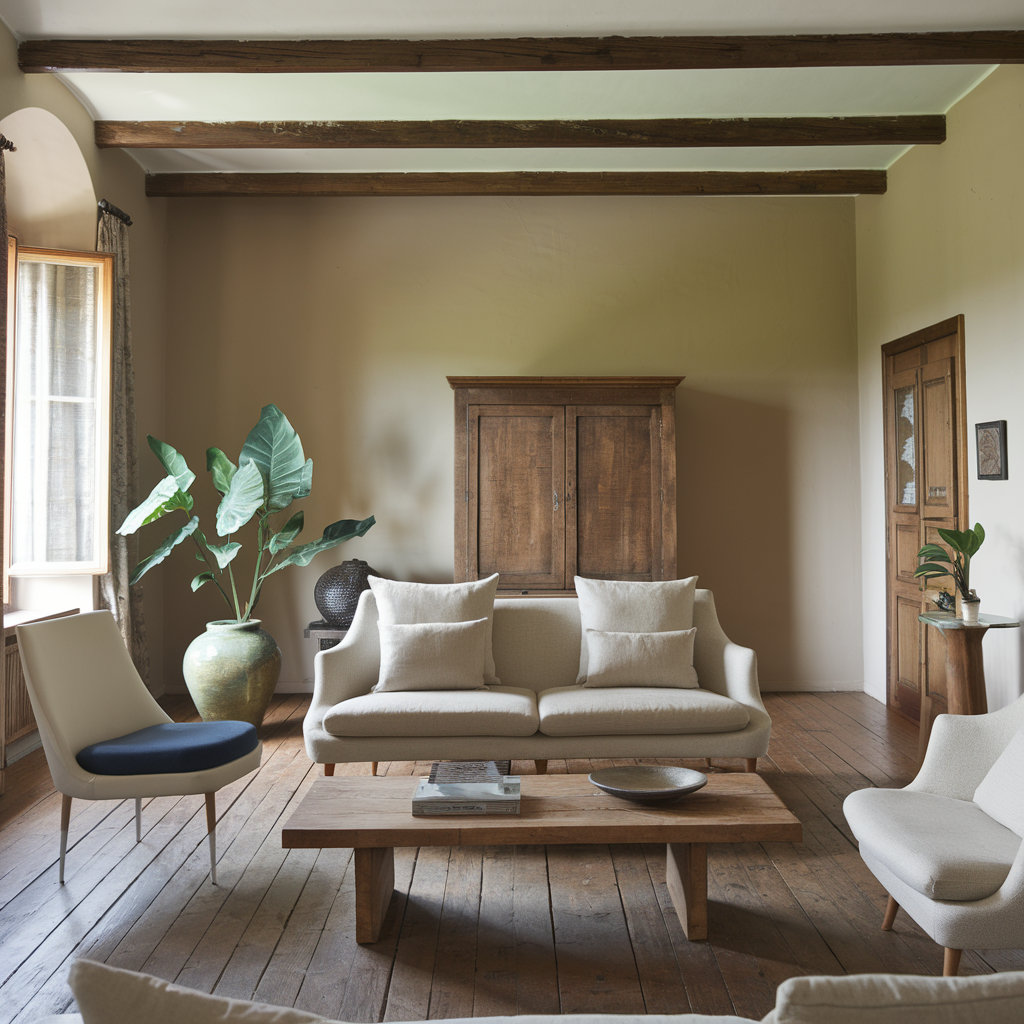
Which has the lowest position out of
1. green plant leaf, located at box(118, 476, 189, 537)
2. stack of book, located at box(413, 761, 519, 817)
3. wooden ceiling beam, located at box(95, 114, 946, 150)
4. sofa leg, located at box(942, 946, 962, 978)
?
sofa leg, located at box(942, 946, 962, 978)

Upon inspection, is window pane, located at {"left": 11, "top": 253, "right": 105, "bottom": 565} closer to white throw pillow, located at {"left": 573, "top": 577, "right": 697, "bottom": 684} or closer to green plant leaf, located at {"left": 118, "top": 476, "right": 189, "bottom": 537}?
green plant leaf, located at {"left": 118, "top": 476, "right": 189, "bottom": 537}

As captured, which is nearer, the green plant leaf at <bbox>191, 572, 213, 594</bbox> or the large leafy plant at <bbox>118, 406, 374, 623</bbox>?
the large leafy plant at <bbox>118, 406, 374, 623</bbox>

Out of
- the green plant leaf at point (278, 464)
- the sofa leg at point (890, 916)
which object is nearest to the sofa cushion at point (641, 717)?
the sofa leg at point (890, 916)

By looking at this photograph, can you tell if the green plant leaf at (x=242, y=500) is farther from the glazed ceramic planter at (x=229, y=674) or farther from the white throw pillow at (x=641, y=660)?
the white throw pillow at (x=641, y=660)

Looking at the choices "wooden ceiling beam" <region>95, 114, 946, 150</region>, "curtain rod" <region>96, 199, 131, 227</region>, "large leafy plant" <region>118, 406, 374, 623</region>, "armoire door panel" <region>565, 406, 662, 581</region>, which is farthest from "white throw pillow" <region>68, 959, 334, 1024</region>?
"curtain rod" <region>96, 199, 131, 227</region>

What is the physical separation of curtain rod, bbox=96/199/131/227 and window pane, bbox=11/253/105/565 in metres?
0.40

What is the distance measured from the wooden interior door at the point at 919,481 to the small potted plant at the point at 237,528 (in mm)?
3363

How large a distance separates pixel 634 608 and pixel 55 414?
3183 millimetres

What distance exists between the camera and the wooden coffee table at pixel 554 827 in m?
2.28

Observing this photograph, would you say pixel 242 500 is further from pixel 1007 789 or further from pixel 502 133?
pixel 1007 789

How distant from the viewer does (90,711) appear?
9.53 ft

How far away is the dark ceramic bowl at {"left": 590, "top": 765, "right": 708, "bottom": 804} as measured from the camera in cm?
243

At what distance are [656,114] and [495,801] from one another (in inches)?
151

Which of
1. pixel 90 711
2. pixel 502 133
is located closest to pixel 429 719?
pixel 90 711
